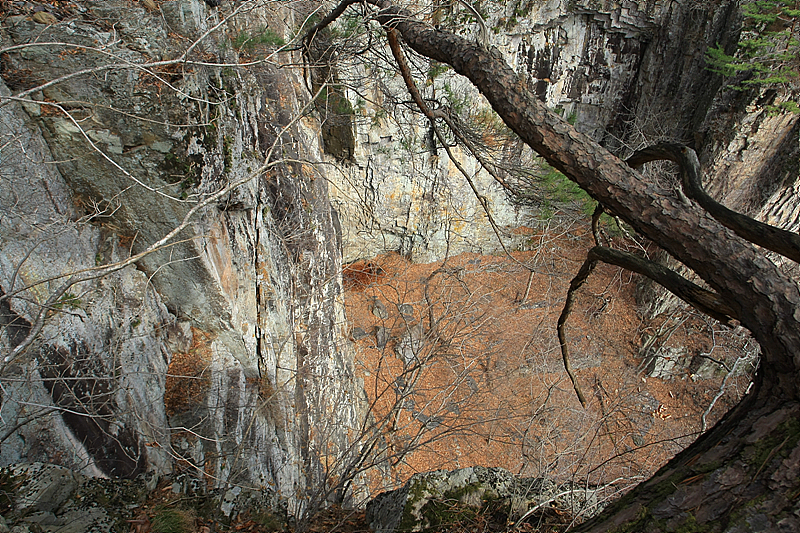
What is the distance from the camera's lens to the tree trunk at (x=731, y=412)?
3.39 ft

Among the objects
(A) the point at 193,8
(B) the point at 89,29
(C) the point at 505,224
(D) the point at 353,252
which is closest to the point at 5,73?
(B) the point at 89,29

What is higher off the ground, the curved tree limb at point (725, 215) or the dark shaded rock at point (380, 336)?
the curved tree limb at point (725, 215)

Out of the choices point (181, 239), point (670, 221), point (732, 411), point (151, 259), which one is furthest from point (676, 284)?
point (151, 259)

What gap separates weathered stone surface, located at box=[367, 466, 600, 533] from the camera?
2.63 meters

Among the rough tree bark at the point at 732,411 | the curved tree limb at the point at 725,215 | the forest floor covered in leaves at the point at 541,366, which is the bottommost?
the forest floor covered in leaves at the point at 541,366

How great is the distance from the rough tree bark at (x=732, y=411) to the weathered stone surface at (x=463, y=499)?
1.45m

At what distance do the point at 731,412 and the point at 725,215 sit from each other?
26.8 inches

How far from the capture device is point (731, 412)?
4.33 ft

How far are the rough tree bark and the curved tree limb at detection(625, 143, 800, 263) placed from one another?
0.04 m

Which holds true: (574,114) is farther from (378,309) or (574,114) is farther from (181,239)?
(181,239)

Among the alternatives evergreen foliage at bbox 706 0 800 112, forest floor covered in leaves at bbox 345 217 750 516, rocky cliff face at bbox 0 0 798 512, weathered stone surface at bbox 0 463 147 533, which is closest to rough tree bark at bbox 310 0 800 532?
rocky cliff face at bbox 0 0 798 512

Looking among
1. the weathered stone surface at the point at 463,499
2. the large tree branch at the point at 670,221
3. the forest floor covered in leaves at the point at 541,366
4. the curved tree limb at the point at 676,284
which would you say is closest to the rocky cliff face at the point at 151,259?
the weathered stone surface at the point at 463,499

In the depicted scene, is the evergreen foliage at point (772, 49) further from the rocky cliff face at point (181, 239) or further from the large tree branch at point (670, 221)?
the large tree branch at point (670, 221)

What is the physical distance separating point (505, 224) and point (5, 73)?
1023cm
